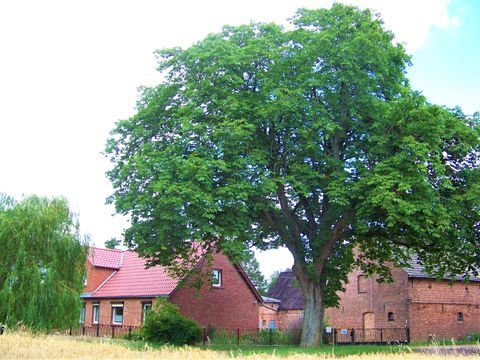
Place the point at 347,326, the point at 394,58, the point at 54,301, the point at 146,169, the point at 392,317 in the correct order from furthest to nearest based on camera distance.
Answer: the point at 347,326
the point at 392,317
the point at 394,58
the point at 146,169
the point at 54,301

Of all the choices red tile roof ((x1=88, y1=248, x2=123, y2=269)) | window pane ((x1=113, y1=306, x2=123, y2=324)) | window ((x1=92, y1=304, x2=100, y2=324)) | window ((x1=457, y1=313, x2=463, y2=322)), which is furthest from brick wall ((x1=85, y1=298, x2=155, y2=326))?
window ((x1=457, y1=313, x2=463, y2=322))

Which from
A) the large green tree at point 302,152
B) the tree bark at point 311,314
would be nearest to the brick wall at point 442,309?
the large green tree at point 302,152

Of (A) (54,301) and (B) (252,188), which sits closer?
(A) (54,301)

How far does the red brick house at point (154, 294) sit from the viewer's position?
133 ft

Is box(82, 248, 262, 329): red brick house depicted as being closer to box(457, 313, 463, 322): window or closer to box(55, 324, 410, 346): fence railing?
box(55, 324, 410, 346): fence railing

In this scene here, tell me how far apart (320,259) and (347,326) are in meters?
18.4

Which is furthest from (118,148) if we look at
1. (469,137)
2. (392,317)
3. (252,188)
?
(392,317)

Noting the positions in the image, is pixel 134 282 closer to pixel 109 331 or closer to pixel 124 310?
pixel 124 310

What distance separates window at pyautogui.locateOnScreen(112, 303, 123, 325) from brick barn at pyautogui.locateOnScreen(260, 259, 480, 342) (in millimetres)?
12095

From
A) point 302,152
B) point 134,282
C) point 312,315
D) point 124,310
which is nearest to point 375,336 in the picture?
point 312,315

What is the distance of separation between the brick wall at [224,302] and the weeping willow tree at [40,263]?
14191 mm

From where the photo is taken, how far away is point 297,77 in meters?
27.4

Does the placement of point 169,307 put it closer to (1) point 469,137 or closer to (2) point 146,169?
(2) point 146,169

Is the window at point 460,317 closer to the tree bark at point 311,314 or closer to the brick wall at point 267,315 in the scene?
the tree bark at point 311,314
